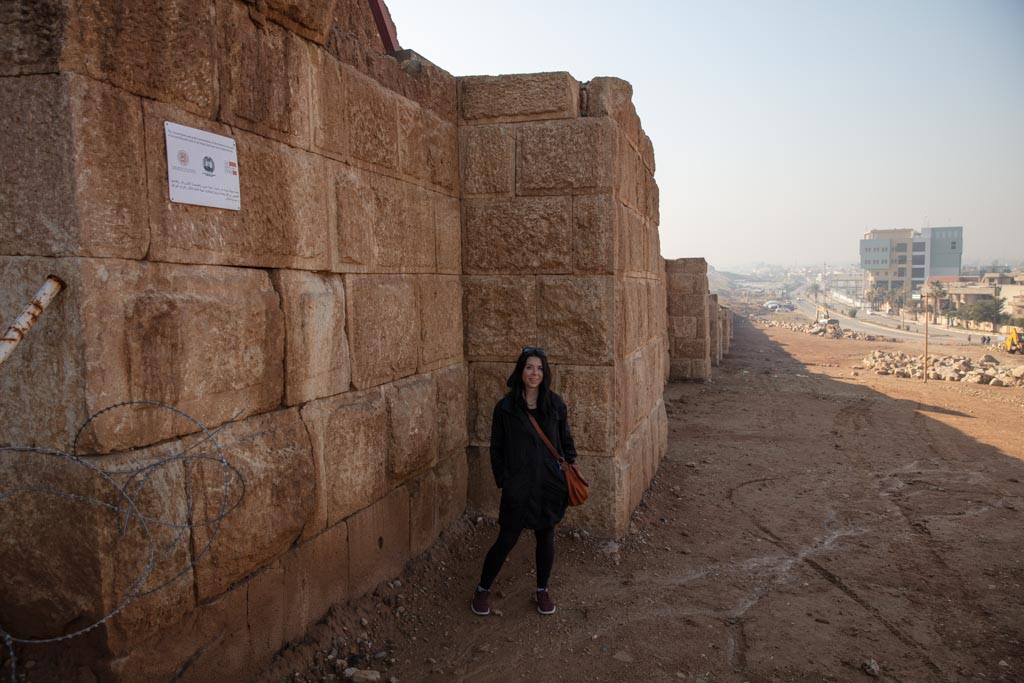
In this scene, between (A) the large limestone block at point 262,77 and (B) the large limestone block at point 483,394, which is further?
(B) the large limestone block at point 483,394


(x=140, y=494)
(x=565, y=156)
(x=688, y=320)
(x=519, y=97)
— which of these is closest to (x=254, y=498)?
(x=140, y=494)

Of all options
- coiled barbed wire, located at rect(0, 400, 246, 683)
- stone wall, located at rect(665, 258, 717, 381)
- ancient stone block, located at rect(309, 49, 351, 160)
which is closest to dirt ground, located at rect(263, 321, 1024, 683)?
coiled barbed wire, located at rect(0, 400, 246, 683)

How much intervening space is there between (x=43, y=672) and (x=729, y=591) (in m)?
3.73

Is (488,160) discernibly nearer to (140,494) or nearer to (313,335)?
(313,335)

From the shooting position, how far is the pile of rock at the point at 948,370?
15805 mm

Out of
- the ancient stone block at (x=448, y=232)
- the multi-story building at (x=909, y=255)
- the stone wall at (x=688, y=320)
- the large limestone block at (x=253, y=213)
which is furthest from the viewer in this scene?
the multi-story building at (x=909, y=255)

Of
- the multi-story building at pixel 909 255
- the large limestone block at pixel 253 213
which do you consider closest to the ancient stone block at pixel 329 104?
the large limestone block at pixel 253 213

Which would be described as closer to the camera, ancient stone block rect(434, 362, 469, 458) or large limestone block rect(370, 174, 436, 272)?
large limestone block rect(370, 174, 436, 272)

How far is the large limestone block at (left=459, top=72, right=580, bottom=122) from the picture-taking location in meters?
4.91

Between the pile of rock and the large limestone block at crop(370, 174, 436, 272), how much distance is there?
15.9 meters

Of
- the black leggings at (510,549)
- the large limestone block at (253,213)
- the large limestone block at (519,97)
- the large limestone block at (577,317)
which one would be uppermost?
the large limestone block at (519,97)

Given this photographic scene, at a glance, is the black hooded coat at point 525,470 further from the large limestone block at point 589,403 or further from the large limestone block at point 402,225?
the large limestone block at point 402,225

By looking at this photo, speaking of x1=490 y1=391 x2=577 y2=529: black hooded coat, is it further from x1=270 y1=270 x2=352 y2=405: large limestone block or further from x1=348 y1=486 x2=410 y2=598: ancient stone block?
x1=270 y1=270 x2=352 y2=405: large limestone block

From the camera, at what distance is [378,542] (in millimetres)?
4051
